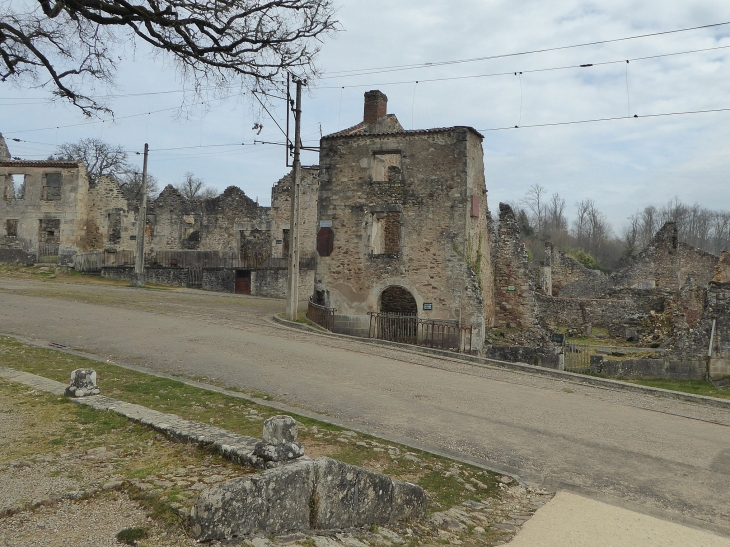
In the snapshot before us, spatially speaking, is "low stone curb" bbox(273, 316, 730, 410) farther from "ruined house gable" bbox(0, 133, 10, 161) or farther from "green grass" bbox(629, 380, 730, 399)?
"ruined house gable" bbox(0, 133, 10, 161)

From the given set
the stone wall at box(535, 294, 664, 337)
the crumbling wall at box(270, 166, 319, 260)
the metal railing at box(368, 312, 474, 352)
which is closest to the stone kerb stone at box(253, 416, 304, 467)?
the metal railing at box(368, 312, 474, 352)

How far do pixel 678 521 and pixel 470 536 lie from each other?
2.45m

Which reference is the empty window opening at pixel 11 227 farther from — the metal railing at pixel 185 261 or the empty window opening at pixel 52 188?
the metal railing at pixel 185 261

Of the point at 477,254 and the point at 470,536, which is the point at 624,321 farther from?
the point at 470,536

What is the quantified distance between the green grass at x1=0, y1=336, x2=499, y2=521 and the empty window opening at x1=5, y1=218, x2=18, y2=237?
2979 cm

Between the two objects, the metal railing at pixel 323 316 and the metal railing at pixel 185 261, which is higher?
the metal railing at pixel 185 261

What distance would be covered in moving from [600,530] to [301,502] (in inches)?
123

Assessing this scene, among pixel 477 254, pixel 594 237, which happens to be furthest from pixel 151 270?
pixel 594 237

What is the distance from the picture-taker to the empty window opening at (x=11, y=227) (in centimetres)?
3638

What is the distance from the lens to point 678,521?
6.24 m

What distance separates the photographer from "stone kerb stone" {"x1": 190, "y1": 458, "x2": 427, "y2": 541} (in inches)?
156

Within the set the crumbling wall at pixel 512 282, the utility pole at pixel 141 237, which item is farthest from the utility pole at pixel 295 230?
the utility pole at pixel 141 237

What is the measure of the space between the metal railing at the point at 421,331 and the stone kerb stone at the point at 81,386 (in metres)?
12.3

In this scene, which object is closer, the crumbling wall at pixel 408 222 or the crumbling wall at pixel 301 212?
the crumbling wall at pixel 408 222
